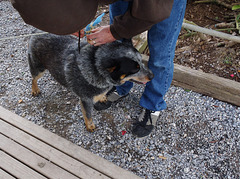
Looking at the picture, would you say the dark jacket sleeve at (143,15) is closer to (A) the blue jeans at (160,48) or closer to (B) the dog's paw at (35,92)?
(A) the blue jeans at (160,48)

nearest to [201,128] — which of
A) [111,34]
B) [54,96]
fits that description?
[111,34]

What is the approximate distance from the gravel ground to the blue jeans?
1.86ft

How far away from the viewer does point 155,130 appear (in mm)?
3062

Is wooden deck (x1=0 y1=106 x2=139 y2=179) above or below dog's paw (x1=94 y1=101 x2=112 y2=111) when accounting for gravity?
above

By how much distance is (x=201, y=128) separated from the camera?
304 centimetres

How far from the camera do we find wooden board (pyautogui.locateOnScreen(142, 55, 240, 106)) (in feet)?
10.4

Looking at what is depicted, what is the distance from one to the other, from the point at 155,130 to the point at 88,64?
1.55m

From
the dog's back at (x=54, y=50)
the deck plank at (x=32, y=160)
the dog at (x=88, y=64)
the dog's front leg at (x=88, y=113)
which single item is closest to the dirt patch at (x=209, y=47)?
the dog at (x=88, y=64)

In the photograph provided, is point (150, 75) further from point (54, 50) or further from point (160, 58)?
point (54, 50)

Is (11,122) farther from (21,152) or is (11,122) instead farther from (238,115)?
(238,115)

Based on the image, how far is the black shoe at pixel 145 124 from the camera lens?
9.68 feet

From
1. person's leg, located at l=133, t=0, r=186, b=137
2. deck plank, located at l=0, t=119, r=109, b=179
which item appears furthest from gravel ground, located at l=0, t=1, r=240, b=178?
deck plank, located at l=0, t=119, r=109, b=179

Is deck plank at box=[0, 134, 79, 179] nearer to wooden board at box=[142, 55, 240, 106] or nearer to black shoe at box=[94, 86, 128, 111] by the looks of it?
black shoe at box=[94, 86, 128, 111]

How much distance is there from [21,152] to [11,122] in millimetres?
534
